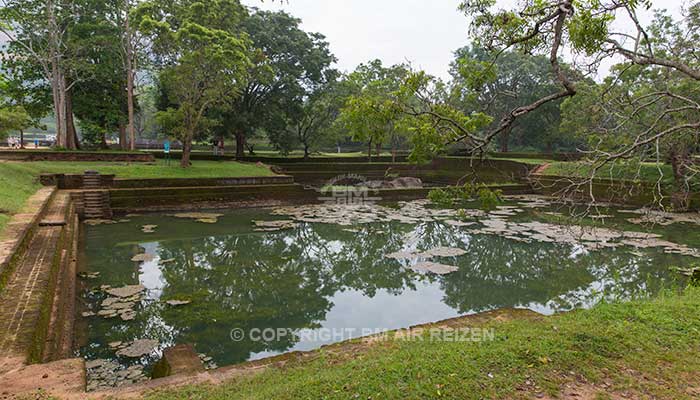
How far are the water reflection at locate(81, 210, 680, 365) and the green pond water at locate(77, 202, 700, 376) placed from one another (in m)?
0.02

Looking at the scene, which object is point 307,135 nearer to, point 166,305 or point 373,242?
point 373,242

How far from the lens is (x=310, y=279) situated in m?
7.41

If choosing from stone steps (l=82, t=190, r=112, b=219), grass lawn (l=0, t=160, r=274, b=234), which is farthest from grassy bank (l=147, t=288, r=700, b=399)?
stone steps (l=82, t=190, r=112, b=219)

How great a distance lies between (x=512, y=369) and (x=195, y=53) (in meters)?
14.6

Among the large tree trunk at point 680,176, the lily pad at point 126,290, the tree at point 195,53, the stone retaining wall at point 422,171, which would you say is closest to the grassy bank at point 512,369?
the large tree trunk at point 680,176

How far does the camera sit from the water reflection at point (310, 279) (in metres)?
5.27

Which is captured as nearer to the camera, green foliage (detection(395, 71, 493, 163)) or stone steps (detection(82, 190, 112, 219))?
green foliage (detection(395, 71, 493, 163))

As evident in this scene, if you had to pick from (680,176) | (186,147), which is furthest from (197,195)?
(680,176)

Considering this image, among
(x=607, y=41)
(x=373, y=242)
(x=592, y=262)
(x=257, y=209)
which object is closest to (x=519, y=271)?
(x=592, y=262)

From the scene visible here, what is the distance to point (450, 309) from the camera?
6035 millimetres

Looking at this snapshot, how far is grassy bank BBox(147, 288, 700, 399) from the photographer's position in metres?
2.65

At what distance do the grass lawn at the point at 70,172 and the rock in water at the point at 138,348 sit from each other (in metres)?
4.29

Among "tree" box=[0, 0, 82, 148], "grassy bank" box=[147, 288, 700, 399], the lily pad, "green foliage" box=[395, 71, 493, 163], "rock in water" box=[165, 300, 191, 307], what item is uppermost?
"tree" box=[0, 0, 82, 148]

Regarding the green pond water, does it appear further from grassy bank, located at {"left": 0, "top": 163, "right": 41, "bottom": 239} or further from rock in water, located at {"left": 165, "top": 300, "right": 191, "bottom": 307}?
grassy bank, located at {"left": 0, "top": 163, "right": 41, "bottom": 239}
